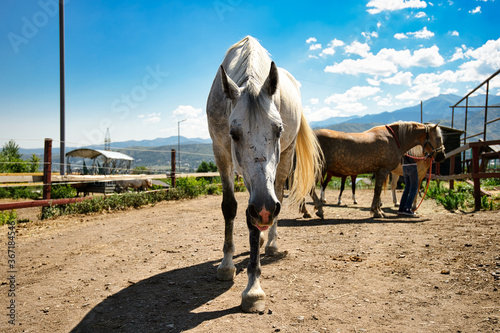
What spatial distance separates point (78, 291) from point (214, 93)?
2153 millimetres

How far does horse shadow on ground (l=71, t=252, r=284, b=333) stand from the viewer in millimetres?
2023

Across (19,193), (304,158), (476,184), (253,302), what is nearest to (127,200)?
(304,158)

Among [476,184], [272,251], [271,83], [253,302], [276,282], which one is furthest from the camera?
[476,184]

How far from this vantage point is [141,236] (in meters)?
4.81

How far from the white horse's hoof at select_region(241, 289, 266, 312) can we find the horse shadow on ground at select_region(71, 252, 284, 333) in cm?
6

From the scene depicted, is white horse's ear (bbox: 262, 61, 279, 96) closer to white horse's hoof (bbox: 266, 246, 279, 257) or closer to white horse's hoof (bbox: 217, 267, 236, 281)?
white horse's hoof (bbox: 217, 267, 236, 281)

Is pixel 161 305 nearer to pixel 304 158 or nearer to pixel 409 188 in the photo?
pixel 304 158

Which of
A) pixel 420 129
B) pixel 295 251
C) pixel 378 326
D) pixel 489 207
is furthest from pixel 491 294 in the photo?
pixel 420 129

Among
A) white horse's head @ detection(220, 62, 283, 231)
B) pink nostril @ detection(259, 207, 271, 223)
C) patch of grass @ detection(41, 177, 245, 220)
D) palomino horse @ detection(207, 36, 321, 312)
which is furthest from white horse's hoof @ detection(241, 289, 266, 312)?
patch of grass @ detection(41, 177, 245, 220)

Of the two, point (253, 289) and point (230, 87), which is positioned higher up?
point (230, 87)

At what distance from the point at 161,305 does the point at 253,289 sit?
724mm

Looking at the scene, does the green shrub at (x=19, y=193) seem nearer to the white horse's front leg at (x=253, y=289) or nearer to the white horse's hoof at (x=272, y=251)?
the white horse's hoof at (x=272, y=251)

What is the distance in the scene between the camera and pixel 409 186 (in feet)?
22.9

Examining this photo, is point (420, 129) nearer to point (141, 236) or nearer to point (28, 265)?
point (141, 236)
